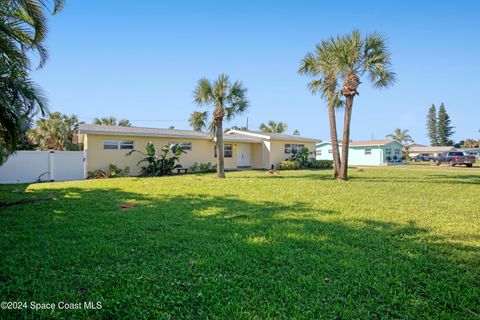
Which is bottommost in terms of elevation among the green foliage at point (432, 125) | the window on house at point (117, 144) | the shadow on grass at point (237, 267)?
the shadow on grass at point (237, 267)

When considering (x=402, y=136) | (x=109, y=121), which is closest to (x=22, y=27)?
(x=109, y=121)

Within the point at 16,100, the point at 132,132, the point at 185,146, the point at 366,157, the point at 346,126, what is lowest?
the point at 366,157

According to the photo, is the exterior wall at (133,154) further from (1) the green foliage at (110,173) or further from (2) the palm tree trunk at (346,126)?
(2) the palm tree trunk at (346,126)

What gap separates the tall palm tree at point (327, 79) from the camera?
1331 centimetres

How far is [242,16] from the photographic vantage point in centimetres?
1264

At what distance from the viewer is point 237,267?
3.46 meters

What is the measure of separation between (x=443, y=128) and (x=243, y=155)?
7527 cm

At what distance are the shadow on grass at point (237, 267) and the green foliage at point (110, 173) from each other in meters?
10.2

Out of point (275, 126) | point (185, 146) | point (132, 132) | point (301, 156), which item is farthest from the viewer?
point (275, 126)

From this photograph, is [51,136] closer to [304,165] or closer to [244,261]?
[304,165]

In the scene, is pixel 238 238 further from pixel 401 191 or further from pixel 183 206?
pixel 401 191

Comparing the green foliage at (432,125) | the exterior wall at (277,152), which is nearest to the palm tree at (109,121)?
the exterior wall at (277,152)

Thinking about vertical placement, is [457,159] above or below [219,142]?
below

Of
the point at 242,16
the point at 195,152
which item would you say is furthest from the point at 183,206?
the point at 195,152
